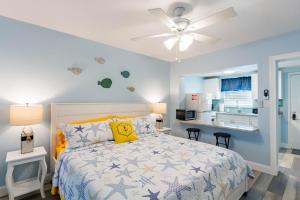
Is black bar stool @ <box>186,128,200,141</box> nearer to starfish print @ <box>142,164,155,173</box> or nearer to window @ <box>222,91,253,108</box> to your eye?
window @ <box>222,91,253,108</box>

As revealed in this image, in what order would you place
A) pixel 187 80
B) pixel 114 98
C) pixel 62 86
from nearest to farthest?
pixel 62 86
pixel 114 98
pixel 187 80

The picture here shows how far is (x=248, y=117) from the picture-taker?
4285 mm

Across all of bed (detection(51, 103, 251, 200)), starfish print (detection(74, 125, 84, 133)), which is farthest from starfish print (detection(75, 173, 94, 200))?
starfish print (detection(74, 125, 84, 133))

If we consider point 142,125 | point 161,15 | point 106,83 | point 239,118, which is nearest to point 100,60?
point 106,83

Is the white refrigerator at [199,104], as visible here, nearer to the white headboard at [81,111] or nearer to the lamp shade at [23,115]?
the white headboard at [81,111]

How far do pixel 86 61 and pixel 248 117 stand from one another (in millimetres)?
4312

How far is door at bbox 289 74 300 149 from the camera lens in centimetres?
421

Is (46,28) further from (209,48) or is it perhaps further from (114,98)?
(209,48)

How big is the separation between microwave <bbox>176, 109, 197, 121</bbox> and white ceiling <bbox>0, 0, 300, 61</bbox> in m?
1.98

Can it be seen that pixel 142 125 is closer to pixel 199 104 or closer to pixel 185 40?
pixel 185 40

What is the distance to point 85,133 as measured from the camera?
2.31m

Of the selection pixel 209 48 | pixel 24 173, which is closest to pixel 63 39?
pixel 24 173

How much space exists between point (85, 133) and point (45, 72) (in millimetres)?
1217

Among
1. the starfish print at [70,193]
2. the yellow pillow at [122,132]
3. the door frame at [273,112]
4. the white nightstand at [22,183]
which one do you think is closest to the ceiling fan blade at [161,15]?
the yellow pillow at [122,132]
